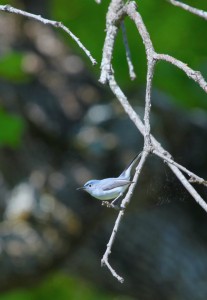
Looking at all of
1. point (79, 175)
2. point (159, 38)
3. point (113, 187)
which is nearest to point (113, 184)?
point (113, 187)

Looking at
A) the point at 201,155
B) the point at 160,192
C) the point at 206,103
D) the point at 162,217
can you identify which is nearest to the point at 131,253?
the point at 162,217

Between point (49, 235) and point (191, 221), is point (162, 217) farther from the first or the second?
point (49, 235)

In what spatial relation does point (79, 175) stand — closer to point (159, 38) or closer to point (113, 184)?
point (159, 38)

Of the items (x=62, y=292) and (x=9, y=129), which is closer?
(x=9, y=129)

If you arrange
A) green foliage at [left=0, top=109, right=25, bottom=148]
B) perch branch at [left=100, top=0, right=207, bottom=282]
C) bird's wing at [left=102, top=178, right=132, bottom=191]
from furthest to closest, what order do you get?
green foliage at [left=0, top=109, right=25, bottom=148] → bird's wing at [left=102, top=178, right=132, bottom=191] → perch branch at [left=100, top=0, right=207, bottom=282]

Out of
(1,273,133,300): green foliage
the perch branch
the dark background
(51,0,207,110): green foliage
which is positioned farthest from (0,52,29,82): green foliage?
(1,273,133,300): green foliage

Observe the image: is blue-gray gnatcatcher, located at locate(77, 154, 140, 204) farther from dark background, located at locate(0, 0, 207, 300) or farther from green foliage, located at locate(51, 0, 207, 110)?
green foliage, located at locate(51, 0, 207, 110)
